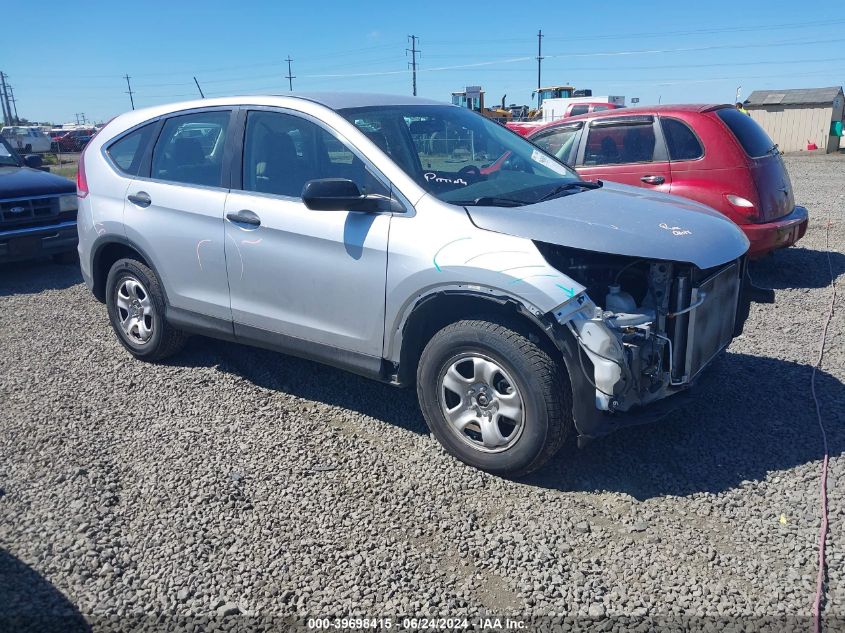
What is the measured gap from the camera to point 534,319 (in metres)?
3.29

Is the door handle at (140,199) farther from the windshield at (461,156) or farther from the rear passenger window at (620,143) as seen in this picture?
the rear passenger window at (620,143)

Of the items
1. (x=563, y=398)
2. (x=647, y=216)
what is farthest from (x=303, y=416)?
(x=647, y=216)

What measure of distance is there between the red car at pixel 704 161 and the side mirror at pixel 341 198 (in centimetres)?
418

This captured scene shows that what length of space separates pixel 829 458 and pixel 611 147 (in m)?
4.69

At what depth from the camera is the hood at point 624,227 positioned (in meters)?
3.32

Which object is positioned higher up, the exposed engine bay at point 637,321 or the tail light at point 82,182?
the tail light at point 82,182

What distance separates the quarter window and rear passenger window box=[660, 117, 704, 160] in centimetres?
433

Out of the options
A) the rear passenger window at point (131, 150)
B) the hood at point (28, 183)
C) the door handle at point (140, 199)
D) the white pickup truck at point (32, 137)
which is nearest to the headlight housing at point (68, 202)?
the hood at point (28, 183)

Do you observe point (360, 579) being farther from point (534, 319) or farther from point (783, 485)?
point (783, 485)

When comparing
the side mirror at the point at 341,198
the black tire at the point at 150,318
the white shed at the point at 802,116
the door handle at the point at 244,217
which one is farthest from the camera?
the white shed at the point at 802,116

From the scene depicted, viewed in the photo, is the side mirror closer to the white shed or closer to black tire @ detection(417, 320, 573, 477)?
black tire @ detection(417, 320, 573, 477)

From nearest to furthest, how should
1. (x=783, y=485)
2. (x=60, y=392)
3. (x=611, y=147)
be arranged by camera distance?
(x=783, y=485), (x=60, y=392), (x=611, y=147)

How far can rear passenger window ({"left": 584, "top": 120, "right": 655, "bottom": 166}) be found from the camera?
736 centimetres

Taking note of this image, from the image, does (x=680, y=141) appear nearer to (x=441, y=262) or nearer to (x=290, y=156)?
(x=290, y=156)
